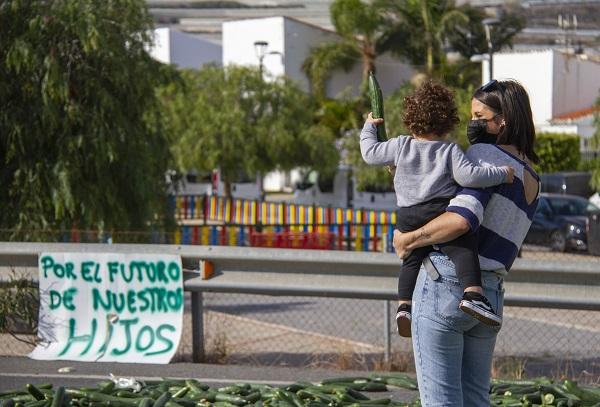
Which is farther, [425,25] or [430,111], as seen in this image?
[425,25]

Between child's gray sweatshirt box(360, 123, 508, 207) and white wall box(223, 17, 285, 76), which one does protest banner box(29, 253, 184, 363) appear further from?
white wall box(223, 17, 285, 76)

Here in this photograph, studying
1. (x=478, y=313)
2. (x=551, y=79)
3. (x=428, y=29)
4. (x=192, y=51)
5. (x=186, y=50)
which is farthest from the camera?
(x=192, y=51)

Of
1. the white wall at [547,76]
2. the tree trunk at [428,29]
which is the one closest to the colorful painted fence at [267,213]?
the white wall at [547,76]

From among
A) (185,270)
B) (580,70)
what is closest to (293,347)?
(185,270)

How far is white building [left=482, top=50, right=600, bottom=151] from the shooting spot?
143ft

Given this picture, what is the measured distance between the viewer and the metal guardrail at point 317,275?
655 cm

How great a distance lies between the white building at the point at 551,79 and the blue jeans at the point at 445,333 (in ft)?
129

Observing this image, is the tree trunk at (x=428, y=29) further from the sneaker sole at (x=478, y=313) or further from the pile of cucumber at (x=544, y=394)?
the sneaker sole at (x=478, y=313)

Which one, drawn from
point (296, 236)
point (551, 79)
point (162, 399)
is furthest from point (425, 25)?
point (162, 399)

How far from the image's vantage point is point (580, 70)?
1807 inches

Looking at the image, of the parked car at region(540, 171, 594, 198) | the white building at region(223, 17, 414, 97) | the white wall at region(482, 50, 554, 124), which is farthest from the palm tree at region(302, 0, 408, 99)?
the parked car at region(540, 171, 594, 198)

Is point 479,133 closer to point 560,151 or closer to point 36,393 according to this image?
point 36,393

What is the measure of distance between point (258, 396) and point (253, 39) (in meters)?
47.7

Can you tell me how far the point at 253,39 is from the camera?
5250 centimetres
